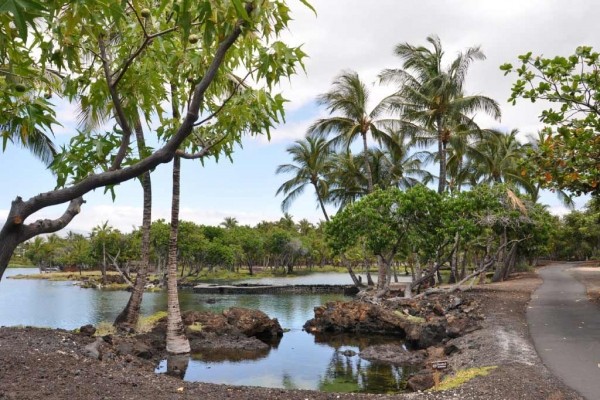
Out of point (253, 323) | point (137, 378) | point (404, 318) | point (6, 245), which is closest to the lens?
point (6, 245)

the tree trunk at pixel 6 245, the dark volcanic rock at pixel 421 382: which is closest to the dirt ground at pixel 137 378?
the dark volcanic rock at pixel 421 382

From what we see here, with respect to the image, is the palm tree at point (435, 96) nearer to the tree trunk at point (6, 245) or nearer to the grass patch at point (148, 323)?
the grass patch at point (148, 323)

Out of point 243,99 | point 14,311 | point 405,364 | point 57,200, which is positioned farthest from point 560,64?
point 14,311

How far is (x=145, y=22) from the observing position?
15.5 ft

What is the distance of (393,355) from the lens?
1509 cm

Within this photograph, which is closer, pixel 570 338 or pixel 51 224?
pixel 51 224

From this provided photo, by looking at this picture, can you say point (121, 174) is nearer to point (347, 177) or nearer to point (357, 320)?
point (357, 320)

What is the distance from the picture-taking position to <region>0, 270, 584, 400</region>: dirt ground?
7.20 metres

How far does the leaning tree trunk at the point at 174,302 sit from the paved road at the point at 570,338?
9600mm

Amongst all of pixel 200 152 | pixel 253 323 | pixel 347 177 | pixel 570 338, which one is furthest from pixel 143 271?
pixel 347 177

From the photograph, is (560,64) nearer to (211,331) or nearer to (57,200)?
(57,200)

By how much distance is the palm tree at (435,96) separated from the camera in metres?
27.7

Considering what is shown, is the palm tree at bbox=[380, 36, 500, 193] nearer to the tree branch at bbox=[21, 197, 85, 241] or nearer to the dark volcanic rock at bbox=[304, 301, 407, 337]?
the dark volcanic rock at bbox=[304, 301, 407, 337]

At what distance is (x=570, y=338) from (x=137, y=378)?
30.6ft
